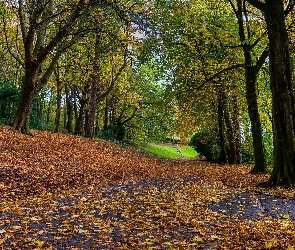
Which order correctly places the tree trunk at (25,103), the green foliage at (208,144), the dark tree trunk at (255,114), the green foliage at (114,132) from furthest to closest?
the green foliage at (114,132)
the green foliage at (208,144)
the tree trunk at (25,103)
the dark tree trunk at (255,114)

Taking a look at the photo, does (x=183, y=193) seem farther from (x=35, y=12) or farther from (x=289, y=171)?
(x=35, y=12)

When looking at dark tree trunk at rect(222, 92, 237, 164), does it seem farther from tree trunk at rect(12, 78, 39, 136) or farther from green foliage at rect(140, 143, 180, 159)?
green foliage at rect(140, 143, 180, 159)

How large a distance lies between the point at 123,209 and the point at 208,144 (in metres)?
24.3

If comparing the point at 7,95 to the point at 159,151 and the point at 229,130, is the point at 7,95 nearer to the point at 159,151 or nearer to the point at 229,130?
the point at 229,130

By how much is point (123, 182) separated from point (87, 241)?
650 cm

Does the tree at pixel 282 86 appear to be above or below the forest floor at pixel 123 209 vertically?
above

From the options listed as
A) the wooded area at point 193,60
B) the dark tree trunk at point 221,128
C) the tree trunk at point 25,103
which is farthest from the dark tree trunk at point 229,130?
the tree trunk at point 25,103

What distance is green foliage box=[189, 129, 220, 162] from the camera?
30.6 meters

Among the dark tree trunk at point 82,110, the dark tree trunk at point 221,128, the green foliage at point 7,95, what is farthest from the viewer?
the dark tree trunk at point 82,110

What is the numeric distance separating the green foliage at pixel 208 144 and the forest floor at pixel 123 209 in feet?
52.5

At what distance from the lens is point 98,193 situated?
405 inches

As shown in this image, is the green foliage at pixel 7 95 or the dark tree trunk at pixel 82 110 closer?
the green foliage at pixel 7 95

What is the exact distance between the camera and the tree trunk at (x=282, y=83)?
35.6 feet

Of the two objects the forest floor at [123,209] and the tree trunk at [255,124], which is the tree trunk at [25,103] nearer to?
the forest floor at [123,209]
